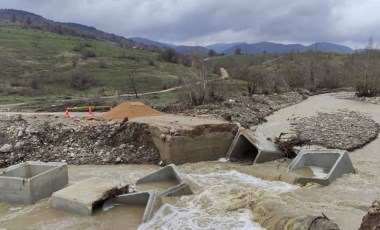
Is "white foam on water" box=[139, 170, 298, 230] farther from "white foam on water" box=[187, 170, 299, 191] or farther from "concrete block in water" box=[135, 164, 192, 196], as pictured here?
"concrete block in water" box=[135, 164, 192, 196]

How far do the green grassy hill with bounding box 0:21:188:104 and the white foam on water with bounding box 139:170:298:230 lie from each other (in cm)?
2908

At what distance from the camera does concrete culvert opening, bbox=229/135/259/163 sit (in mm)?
17827

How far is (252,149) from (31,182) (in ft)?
31.0

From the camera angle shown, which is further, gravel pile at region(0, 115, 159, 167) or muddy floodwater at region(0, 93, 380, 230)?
gravel pile at region(0, 115, 159, 167)

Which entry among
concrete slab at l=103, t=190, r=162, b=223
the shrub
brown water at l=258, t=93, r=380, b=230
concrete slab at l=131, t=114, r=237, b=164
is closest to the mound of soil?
concrete slab at l=131, t=114, r=237, b=164

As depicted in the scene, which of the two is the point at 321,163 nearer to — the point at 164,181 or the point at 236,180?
the point at 236,180

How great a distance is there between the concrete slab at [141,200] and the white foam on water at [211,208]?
8.5 inches

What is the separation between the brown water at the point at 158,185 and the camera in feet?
45.7

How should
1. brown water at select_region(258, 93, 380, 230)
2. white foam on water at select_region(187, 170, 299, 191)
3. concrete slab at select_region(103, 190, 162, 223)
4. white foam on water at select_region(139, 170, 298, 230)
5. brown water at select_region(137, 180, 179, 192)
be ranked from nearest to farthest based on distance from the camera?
white foam on water at select_region(139, 170, 298, 230) → brown water at select_region(258, 93, 380, 230) → concrete slab at select_region(103, 190, 162, 223) → white foam on water at select_region(187, 170, 299, 191) → brown water at select_region(137, 180, 179, 192)

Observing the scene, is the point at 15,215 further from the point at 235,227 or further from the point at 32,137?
the point at 32,137

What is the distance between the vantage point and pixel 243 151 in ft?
60.3

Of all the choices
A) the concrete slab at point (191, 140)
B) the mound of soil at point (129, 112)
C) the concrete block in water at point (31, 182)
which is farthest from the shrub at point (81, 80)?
the concrete block in water at point (31, 182)

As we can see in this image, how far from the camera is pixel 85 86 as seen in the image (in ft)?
174

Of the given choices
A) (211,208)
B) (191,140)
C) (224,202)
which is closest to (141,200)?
(211,208)
